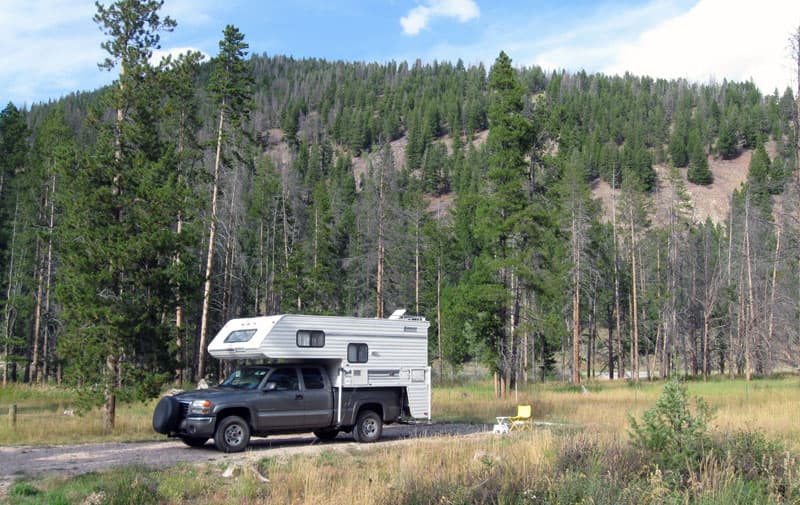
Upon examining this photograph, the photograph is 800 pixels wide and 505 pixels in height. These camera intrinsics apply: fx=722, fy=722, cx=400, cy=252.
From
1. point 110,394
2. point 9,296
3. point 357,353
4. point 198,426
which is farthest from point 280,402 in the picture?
point 9,296

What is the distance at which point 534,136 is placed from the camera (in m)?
33.6

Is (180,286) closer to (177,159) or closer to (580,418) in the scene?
(177,159)

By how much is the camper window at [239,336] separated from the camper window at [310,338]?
101 centimetres

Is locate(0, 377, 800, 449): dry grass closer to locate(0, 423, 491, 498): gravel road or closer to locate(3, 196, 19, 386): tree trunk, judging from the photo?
locate(0, 423, 491, 498): gravel road

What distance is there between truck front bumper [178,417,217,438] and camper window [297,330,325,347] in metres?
2.61

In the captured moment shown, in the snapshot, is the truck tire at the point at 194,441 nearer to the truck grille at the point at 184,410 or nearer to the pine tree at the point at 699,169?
the truck grille at the point at 184,410

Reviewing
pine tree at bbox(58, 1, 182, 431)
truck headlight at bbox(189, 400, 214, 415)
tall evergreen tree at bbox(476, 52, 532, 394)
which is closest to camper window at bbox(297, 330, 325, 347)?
truck headlight at bbox(189, 400, 214, 415)

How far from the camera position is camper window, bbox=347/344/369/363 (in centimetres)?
1656

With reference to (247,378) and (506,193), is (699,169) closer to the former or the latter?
(506,193)

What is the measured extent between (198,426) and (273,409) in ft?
5.13

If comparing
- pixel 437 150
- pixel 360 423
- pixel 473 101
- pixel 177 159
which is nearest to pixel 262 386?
pixel 360 423

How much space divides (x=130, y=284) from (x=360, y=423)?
7495 millimetres

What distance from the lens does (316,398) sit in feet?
51.6

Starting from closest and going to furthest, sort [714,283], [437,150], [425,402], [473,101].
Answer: [425,402]
[714,283]
[437,150]
[473,101]
